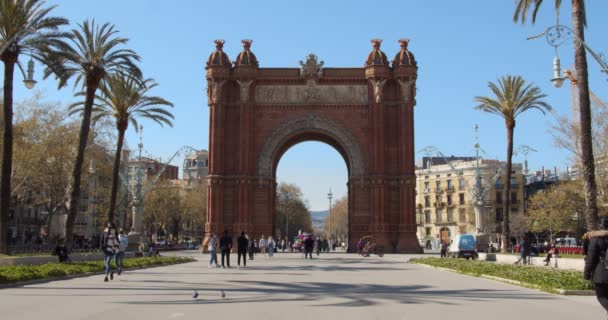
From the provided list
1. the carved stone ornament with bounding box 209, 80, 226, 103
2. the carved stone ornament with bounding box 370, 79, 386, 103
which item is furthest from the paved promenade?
the carved stone ornament with bounding box 209, 80, 226, 103

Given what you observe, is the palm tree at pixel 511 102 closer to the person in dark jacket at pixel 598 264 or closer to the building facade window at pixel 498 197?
the person in dark jacket at pixel 598 264

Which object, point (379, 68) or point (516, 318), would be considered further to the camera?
point (379, 68)

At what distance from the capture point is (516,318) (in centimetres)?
1149

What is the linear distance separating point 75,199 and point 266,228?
74.7ft

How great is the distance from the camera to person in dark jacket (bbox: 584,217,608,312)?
8773 mm

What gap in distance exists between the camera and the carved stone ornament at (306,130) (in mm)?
53094

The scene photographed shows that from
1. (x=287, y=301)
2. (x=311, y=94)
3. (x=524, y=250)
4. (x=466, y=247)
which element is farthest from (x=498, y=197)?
(x=287, y=301)

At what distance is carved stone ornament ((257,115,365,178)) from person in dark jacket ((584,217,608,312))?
43.8 metres

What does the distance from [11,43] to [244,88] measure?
2781cm

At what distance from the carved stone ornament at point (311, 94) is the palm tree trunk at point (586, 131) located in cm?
3133

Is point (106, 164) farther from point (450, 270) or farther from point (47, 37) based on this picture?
point (450, 270)

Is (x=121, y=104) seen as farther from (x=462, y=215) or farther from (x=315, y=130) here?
(x=462, y=215)

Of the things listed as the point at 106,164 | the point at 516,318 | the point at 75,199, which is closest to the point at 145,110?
the point at 75,199

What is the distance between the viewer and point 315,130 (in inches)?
2106
